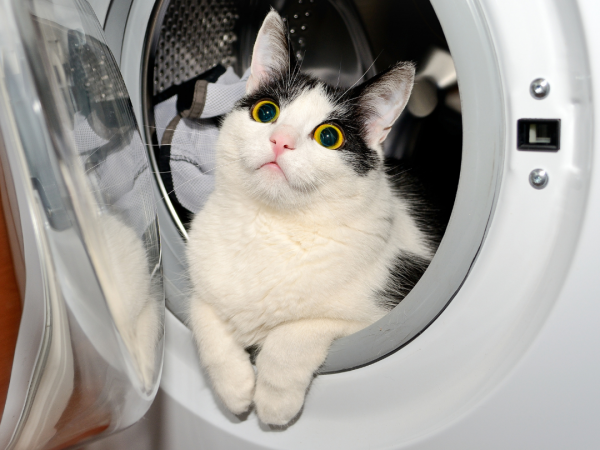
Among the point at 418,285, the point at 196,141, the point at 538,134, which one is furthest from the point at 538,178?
the point at 196,141

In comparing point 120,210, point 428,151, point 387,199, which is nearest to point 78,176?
point 120,210

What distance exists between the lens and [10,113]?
598mm

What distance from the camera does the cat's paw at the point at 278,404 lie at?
939 mm

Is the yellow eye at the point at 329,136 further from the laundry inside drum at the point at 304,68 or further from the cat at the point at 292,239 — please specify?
the laundry inside drum at the point at 304,68

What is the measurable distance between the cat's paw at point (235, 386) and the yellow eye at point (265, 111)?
572mm

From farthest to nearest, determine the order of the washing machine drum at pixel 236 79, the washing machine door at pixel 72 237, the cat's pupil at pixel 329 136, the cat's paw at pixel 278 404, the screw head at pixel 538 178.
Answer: the washing machine drum at pixel 236 79 < the cat's pupil at pixel 329 136 < the cat's paw at pixel 278 404 < the screw head at pixel 538 178 < the washing machine door at pixel 72 237

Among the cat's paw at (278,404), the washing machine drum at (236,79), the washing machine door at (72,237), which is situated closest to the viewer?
the washing machine door at (72,237)

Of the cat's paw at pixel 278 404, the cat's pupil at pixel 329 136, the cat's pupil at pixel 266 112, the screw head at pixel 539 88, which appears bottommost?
the cat's paw at pixel 278 404

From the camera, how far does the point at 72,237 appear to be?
649 mm

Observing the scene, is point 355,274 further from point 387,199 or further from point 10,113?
point 10,113

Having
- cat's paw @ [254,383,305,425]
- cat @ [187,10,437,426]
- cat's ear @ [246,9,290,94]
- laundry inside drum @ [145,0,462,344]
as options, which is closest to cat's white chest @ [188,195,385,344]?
cat @ [187,10,437,426]

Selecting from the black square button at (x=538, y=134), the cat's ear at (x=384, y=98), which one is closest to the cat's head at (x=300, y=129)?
the cat's ear at (x=384, y=98)

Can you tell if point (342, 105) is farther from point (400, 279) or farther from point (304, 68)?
point (304, 68)

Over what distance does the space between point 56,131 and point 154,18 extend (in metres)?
0.61
